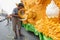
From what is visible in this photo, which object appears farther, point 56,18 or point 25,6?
point 25,6

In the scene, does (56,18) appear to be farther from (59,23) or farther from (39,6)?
(39,6)

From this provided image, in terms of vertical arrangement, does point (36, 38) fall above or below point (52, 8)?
below

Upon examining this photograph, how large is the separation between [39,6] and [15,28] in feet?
2.10

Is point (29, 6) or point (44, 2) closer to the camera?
point (44, 2)

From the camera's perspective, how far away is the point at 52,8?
8.05 feet

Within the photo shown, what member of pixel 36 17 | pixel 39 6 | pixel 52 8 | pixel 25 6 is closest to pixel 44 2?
pixel 39 6

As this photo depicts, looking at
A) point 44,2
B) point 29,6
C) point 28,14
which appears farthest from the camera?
point 29,6

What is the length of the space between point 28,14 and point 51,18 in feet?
2.77

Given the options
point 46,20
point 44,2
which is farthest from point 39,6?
point 46,20

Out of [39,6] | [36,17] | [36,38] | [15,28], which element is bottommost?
[36,38]

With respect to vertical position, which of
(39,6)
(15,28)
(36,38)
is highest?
(39,6)

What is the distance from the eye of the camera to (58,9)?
246 centimetres

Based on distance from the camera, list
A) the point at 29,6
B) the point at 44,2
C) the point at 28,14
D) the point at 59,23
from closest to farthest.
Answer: the point at 59,23 < the point at 44,2 < the point at 28,14 < the point at 29,6

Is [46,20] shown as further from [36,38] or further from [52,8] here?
[36,38]
